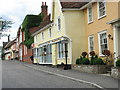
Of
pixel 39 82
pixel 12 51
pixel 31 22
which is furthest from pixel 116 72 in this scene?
pixel 12 51

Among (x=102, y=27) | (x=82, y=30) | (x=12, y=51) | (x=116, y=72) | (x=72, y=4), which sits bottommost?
(x=116, y=72)

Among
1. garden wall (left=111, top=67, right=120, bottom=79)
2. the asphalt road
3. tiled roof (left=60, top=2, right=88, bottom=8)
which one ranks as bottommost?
the asphalt road

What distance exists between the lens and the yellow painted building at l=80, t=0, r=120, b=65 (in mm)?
16625

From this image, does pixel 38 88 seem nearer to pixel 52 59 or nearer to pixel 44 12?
pixel 52 59

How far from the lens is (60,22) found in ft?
79.3

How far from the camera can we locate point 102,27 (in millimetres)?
18812

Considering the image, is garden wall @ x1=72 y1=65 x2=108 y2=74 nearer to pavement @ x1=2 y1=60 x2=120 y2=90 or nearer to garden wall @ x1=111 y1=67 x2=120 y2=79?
pavement @ x1=2 y1=60 x2=120 y2=90

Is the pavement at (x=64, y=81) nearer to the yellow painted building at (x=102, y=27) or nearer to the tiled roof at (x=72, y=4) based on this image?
the yellow painted building at (x=102, y=27)

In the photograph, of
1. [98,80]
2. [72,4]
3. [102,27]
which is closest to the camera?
[98,80]

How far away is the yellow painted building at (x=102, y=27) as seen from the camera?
16625 mm

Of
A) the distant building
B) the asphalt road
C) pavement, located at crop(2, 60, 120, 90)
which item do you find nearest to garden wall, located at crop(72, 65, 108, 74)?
pavement, located at crop(2, 60, 120, 90)

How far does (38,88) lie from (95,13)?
36.3 feet

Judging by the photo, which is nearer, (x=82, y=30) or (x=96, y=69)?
(x=96, y=69)

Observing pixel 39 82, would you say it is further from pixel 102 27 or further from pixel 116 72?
pixel 102 27
